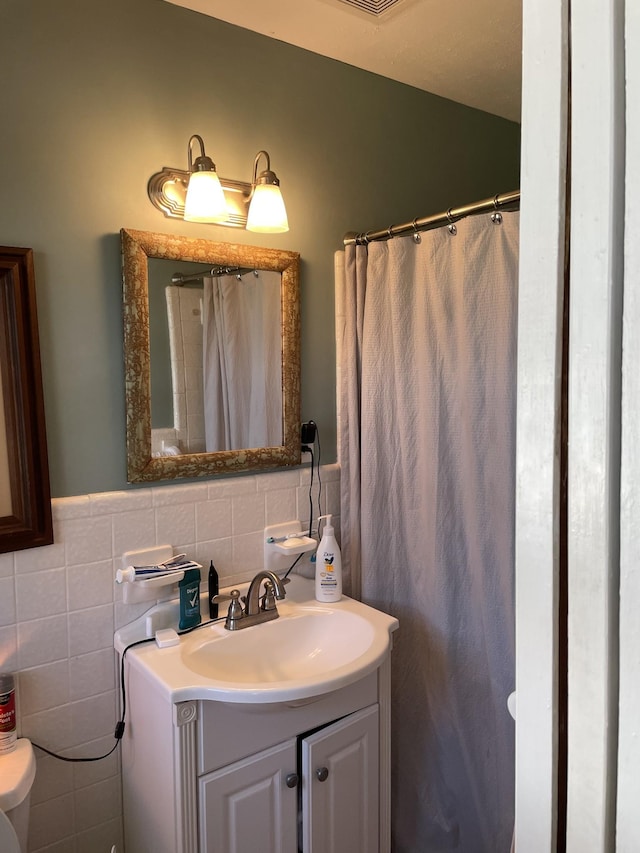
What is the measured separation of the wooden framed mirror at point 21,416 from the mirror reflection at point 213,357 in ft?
0.98

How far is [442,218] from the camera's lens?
185 centimetres

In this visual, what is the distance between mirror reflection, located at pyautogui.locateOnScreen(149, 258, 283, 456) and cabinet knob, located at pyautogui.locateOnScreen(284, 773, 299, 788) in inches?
34.3

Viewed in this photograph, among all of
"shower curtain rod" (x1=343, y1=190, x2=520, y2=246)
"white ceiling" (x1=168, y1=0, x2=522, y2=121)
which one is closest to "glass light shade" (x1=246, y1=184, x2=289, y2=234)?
"shower curtain rod" (x1=343, y1=190, x2=520, y2=246)

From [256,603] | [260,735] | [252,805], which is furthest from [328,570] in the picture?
[252,805]

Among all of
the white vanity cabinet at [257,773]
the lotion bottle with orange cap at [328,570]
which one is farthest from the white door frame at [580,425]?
the lotion bottle with orange cap at [328,570]

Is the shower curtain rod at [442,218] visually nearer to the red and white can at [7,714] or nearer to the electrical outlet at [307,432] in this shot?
the electrical outlet at [307,432]

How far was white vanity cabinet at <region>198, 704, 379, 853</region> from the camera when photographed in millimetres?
1496

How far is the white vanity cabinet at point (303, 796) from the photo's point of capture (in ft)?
4.91

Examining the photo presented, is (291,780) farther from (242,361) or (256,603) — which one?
(242,361)

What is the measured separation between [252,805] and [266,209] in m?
1.52

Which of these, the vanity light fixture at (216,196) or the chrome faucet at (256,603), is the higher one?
the vanity light fixture at (216,196)

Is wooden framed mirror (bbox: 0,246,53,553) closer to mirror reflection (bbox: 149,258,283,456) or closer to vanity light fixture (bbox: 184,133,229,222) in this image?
mirror reflection (bbox: 149,258,283,456)

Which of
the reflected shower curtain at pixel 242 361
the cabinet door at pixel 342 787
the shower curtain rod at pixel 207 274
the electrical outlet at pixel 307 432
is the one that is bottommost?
the cabinet door at pixel 342 787

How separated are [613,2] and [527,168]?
10cm
